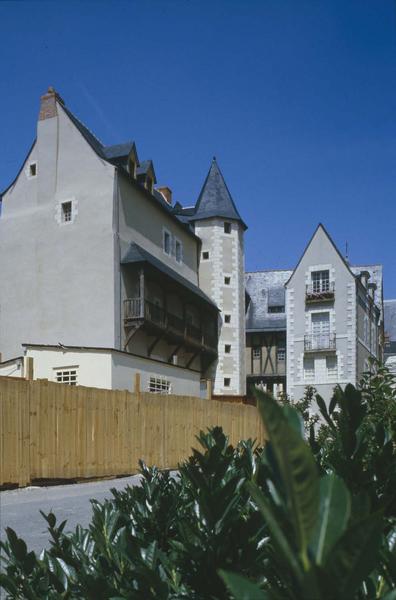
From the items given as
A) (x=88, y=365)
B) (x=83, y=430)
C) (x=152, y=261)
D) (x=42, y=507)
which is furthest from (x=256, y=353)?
(x=42, y=507)

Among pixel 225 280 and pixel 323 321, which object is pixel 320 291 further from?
pixel 225 280

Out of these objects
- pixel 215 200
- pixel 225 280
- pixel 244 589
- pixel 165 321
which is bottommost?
pixel 244 589

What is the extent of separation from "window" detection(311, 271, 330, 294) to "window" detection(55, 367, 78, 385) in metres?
22.2

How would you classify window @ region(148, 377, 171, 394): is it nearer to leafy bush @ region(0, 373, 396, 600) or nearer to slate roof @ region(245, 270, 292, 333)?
leafy bush @ region(0, 373, 396, 600)

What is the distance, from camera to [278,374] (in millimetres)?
39531

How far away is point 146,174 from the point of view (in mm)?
29219

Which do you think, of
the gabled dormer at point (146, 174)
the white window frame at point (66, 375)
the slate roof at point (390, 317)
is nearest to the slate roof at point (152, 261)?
the gabled dormer at point (146, 174)

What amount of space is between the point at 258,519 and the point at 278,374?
128ft

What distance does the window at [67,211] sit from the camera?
26.7 metres

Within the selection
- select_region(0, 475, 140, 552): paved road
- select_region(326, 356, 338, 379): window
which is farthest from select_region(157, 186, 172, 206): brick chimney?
select_region(0, 475, 140, 552): paved road

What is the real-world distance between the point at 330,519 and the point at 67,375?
18.0 m

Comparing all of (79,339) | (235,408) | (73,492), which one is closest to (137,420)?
(73,492)

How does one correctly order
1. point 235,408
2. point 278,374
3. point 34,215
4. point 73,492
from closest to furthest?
point 73,492
point 235,408
point 34,215
point 278,374

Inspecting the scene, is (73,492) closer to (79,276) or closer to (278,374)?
(79,276)
